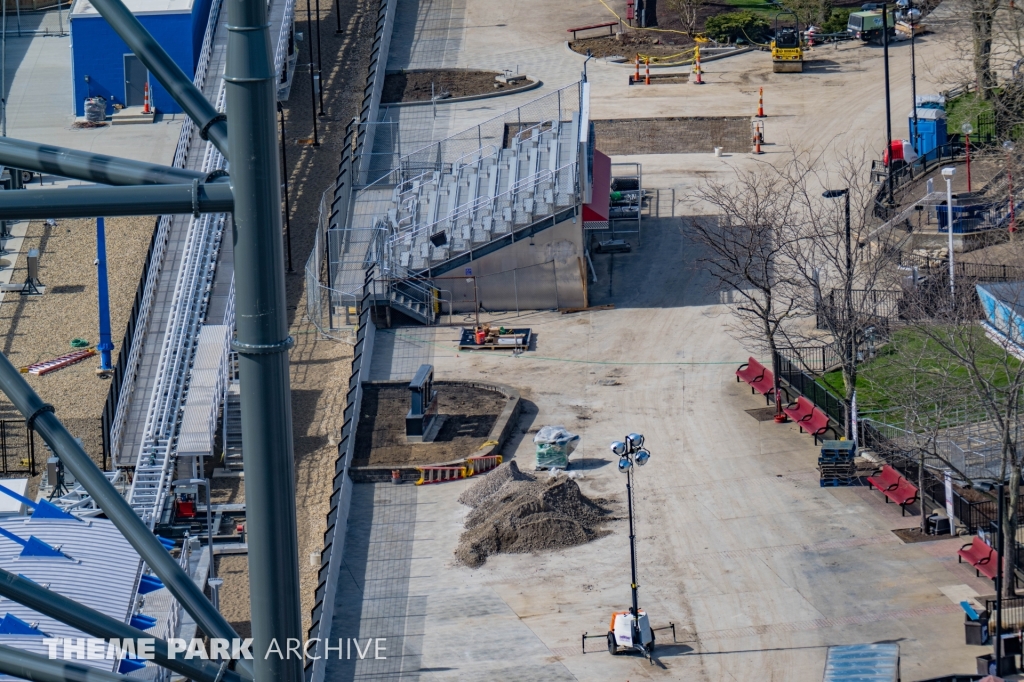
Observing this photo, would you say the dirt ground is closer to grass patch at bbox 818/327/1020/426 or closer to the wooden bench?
grass patch at bbox 818/327/1020/426

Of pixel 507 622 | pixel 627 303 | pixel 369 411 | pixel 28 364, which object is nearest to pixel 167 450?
pixel 369 411

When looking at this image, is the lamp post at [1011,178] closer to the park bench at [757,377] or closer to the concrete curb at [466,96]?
the park bench at [757,377]

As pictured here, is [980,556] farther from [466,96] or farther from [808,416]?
[466,96]

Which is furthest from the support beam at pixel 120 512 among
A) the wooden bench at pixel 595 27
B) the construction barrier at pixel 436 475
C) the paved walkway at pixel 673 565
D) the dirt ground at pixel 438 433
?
the wooden bench at pixel 595 27

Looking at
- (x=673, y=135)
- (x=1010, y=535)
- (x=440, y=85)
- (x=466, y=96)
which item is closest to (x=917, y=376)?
(x=1010, y=535)

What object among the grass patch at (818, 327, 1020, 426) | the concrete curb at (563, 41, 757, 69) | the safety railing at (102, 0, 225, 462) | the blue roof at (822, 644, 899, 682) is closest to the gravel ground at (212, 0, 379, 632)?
the safety railing at (102, 0, 225, 462)

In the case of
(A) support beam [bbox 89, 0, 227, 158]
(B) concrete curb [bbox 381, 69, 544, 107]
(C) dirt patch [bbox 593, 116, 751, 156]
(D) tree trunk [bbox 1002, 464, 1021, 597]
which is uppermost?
(A) support beam [bbox 89, 0, 227, 158]
